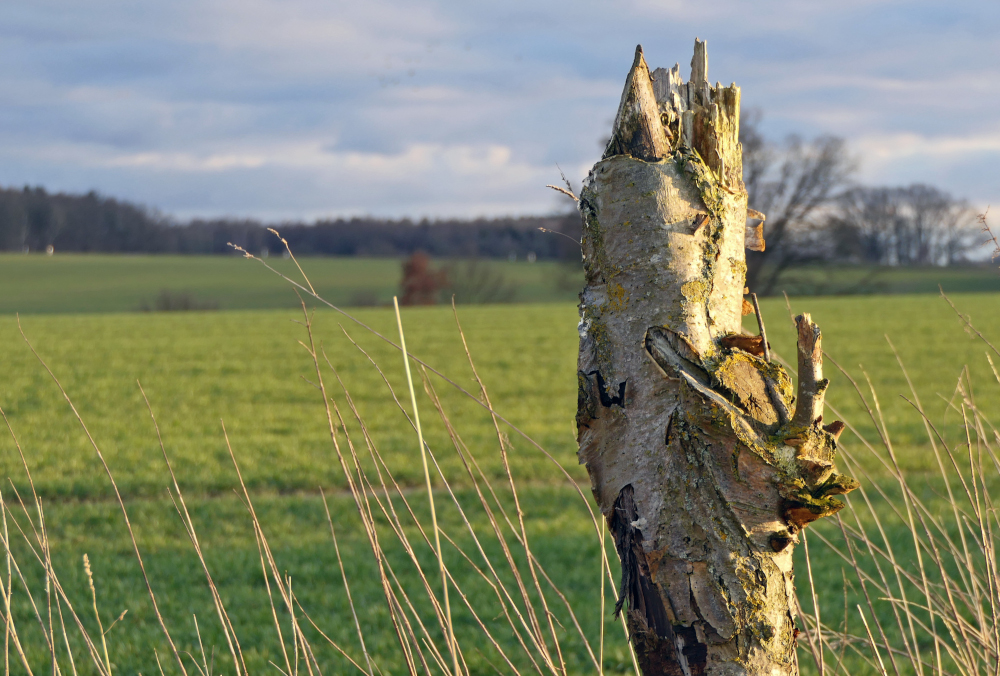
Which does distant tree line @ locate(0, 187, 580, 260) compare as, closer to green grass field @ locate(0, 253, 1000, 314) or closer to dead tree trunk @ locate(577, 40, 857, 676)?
green grass field @ locate(0, 253, 1000, 314)

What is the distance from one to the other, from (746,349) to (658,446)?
0.24 meters

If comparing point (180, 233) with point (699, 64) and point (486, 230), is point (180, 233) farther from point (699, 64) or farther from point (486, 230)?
point (699, 64)

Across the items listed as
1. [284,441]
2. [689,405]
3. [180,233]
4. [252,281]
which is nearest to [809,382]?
[689,405]

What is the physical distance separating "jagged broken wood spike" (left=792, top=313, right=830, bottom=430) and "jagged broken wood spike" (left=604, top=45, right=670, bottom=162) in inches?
15.9

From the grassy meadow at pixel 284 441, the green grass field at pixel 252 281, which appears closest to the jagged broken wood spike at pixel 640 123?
the grassy meadow at pixel 284 441

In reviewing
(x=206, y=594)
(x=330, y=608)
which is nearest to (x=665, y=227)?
(x=330, y=608)

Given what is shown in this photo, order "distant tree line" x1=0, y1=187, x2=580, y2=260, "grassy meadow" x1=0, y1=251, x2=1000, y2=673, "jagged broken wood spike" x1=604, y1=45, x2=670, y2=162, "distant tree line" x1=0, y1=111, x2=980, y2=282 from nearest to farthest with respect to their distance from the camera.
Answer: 1. "jagged broken wood spike" x1=604, y1=45, x2=670, y2=162
2. "grassy meadow" x1=0, y1=251, x2=1000, y2=673
3. "distant tree line" x1=0, y1=111, x2=980, y2=282
4. "distant tree line" x1=0, y1=187, x2=580, y2=260

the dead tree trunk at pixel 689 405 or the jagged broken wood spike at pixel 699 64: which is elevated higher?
the jagged broken wood spike at pixel 699 64

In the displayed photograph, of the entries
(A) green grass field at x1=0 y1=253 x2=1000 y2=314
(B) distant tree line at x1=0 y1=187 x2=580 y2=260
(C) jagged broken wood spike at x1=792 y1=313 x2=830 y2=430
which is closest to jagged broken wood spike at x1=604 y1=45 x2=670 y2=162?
(C) jagged broken wood spike at x1=792 y1=313 x2=830 y2=430

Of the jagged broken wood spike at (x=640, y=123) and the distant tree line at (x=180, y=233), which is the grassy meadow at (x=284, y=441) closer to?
the jagged broken wood spike at (x=640, y=123)

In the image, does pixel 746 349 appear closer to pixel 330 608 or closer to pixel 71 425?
pixel 330 608

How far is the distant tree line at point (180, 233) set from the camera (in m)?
73.6

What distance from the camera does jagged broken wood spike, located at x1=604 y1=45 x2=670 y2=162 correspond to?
52.0 inches

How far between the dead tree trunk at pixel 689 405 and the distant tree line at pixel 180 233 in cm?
6801
